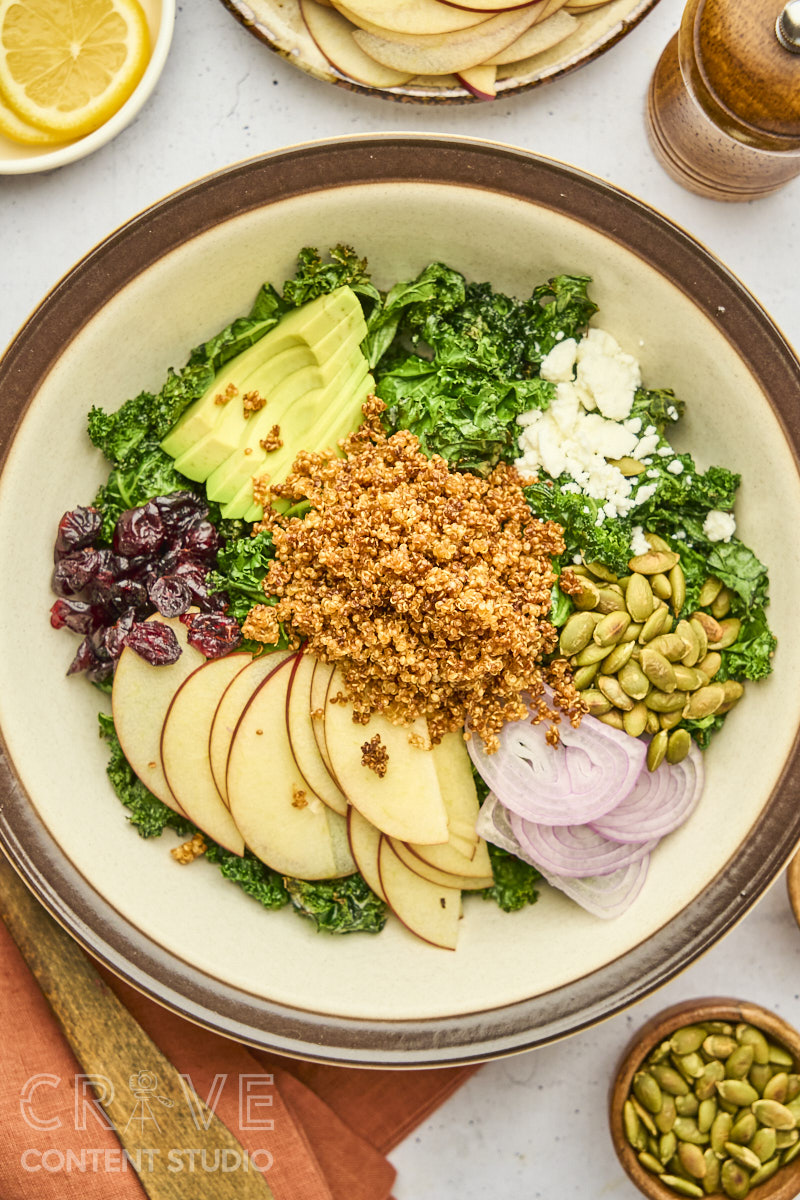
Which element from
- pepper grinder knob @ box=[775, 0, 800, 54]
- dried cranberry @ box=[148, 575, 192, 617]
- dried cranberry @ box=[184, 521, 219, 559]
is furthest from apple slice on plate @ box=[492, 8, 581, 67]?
dried cranberry @ box=[148, 575, 192, 617]

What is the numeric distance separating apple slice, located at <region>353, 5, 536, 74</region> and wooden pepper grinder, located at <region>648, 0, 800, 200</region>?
49cm

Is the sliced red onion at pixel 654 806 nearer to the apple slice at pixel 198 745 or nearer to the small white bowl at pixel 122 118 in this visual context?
the apple slice at pixel 198 745

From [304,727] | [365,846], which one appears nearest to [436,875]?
[365,846]

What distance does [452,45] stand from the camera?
2541 mm

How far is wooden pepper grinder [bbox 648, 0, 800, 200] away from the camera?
7.66ft

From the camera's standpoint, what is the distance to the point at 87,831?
2625 mm

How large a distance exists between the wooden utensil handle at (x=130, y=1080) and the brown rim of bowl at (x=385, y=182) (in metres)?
0.30

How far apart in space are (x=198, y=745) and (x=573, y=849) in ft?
3.86

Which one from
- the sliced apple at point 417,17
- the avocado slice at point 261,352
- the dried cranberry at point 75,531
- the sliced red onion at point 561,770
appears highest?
the sliced apple at point 417,17

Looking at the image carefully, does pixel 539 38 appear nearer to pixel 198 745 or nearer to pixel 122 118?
pixel 122 118

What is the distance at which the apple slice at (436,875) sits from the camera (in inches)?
104

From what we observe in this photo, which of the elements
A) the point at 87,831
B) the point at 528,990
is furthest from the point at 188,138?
the point at 528,990

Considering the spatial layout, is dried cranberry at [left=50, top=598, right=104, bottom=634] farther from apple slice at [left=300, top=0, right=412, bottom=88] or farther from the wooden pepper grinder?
the wooden pepper grinder

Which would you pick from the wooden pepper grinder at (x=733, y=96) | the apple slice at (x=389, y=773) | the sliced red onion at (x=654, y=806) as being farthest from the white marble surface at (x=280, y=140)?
the apple slice at (x=389, y=773)
